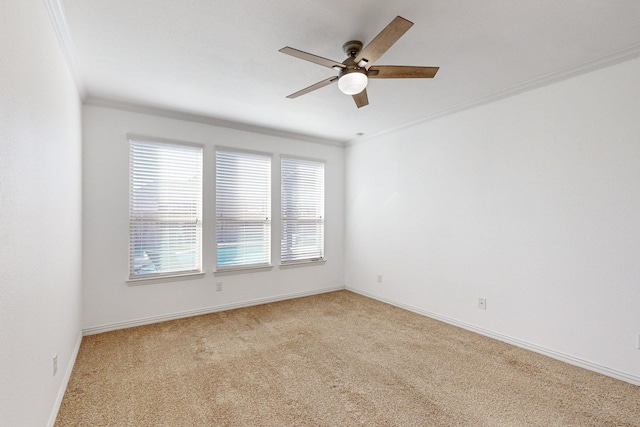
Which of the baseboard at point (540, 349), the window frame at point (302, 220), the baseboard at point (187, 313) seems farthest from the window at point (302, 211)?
the baseboard at point (540, 349)

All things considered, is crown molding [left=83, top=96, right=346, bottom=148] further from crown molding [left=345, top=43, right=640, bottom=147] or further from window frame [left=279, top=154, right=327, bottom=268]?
crown molding [left=345, top=43, right=640, bottom=147]

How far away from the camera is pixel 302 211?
5191 mm

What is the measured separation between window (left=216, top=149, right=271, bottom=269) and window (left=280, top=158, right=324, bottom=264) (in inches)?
12.4

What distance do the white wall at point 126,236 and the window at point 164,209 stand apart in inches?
4.0

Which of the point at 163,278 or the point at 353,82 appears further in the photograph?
the point at 163,278

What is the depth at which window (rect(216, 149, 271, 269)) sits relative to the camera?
4.38 m

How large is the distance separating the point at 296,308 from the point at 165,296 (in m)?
1.74

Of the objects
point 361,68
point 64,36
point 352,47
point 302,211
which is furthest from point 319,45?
point 302,211

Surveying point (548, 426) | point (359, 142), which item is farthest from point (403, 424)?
point (359, 142)

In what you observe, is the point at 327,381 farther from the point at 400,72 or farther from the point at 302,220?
the point at 302,220

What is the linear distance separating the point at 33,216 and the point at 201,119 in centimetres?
282

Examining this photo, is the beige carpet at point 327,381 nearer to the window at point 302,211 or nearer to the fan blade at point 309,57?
the window at point 302,211

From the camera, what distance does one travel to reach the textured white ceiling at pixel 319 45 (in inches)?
79.9

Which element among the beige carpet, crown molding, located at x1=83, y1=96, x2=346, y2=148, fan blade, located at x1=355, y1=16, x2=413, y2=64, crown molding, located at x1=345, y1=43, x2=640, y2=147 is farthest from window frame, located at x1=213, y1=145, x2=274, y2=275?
fan blade, located at x1=355, y1=16, x2=413, y2=64
